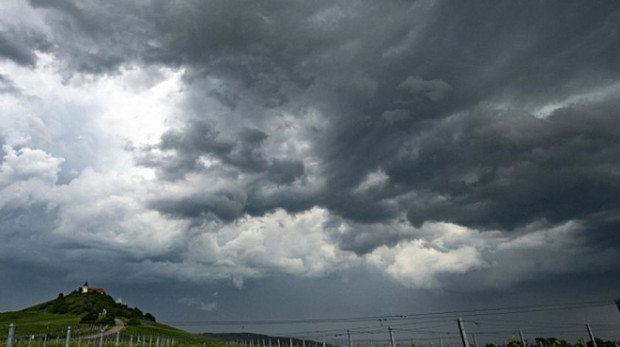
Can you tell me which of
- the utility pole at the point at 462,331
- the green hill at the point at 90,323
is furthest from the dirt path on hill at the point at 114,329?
the utility pole at the point at 462,331

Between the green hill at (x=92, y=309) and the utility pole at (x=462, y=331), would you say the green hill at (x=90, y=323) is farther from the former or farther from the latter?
the utility pole at (x=462, y=331)

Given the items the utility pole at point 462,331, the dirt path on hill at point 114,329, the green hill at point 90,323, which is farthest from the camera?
the green hill at point 90,323

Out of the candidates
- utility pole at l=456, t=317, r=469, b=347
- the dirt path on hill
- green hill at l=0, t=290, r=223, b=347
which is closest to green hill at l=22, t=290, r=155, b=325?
green hill at l=0, t=290, r=223, b=347

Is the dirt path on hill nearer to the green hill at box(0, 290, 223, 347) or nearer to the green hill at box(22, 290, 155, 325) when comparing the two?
the green hill at box(0, 290, 223, 347)

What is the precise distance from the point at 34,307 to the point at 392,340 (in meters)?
206

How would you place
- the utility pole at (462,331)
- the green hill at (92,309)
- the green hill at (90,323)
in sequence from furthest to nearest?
1. the green hill at (92,309)
2. the green hill at (90,323)
3. the utility pole at (462,331)

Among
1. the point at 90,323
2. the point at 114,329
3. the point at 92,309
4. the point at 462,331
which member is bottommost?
the point at 462,331

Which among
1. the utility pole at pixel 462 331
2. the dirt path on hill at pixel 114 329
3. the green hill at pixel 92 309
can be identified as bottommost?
the utility pole at pixel 462 331

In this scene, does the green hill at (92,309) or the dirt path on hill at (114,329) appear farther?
the green hill at (92,309)

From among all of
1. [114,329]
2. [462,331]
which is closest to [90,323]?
[114,329]

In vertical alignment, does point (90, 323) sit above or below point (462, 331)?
above

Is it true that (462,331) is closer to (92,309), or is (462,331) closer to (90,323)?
(90,323)

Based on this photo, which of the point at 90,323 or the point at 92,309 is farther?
the point at 92,309

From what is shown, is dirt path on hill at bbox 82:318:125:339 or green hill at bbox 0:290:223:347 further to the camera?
green hill at bbox 0:290:223:347
